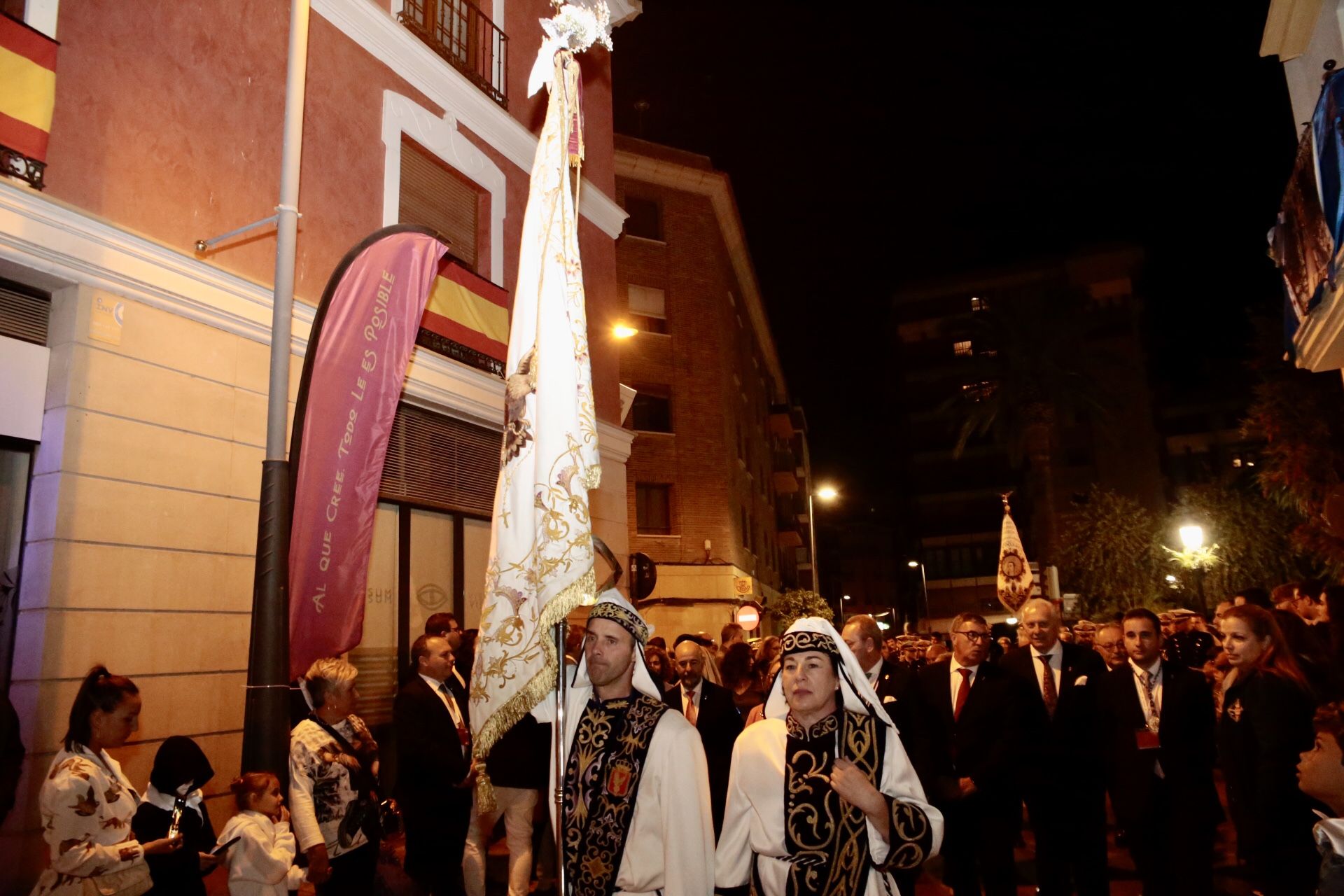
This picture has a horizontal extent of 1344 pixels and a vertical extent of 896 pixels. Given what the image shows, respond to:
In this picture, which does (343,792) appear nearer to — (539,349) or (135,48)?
(539,349)

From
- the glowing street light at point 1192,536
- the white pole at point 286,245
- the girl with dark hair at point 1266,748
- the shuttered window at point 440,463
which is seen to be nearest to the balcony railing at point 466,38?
the shuttered window at point 440,463

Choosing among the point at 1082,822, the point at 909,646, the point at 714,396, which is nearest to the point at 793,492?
the point at 714,396

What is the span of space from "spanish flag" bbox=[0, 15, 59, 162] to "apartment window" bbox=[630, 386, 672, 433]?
2029 cm

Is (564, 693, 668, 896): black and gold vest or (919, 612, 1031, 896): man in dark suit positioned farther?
(919, 612, 1031, 896): man in dark suit

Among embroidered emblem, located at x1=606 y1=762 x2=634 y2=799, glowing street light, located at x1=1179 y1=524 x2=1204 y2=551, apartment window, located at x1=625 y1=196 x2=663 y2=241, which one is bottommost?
embroidered emblem, located at x1=606 y1=762 x2=634 y2=799

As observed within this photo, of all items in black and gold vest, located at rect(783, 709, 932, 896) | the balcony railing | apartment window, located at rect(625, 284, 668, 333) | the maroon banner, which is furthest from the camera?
apartment window, located at rect(625, 284, 668, 333)

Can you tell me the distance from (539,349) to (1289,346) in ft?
29.4

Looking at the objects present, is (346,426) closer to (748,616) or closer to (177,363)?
(177,363)

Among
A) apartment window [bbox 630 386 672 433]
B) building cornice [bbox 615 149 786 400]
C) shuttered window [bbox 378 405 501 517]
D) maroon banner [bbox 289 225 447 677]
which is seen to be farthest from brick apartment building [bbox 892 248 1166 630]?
maroon banner [bbox 289 225 447 677]

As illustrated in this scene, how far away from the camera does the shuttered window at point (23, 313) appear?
21.5 ft

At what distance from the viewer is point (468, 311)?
35.8 ft

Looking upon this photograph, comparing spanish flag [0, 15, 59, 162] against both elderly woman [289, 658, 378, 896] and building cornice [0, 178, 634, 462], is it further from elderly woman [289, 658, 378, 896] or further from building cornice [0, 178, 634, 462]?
elderly woman [289, 658, 378, 896]

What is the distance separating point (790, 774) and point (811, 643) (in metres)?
0.54

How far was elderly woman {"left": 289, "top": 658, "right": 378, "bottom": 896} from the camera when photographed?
5.43 m
